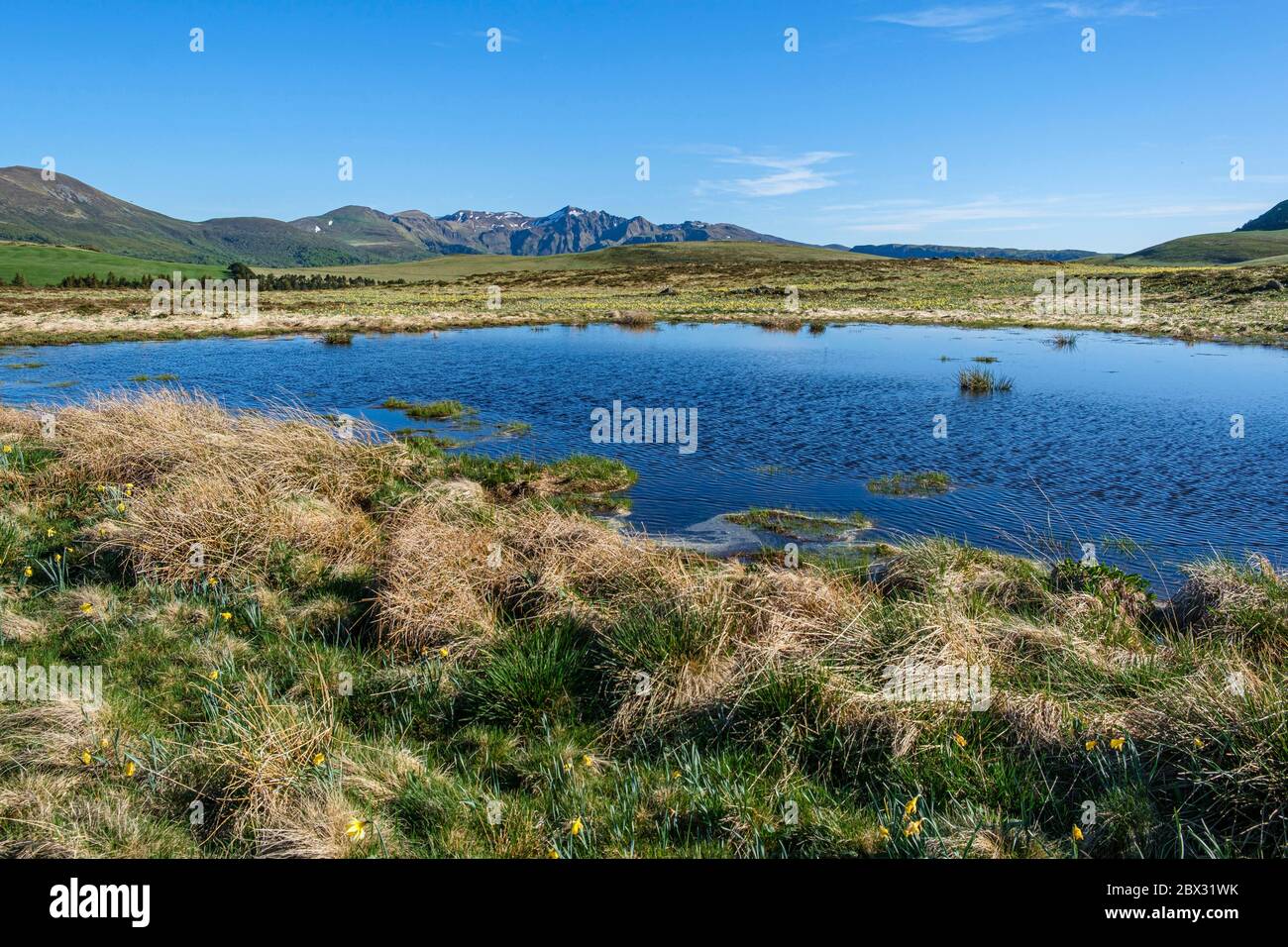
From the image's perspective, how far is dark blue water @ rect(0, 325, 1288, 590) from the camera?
13406 mm

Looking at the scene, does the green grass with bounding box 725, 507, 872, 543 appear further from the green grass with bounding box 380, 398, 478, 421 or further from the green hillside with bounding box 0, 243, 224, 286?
the green hillside with bounding box 0, 243, 224, 286

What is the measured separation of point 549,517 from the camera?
372 inches

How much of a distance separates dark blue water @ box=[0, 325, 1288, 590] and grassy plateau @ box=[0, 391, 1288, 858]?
4.48m

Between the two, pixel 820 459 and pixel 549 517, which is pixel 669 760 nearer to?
pixel 549 517

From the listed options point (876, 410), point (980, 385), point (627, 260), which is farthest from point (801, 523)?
point (627, 260)

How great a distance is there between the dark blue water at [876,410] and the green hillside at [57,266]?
55.1 meters

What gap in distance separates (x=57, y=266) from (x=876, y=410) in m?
102

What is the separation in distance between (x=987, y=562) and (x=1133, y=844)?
17.8 feet

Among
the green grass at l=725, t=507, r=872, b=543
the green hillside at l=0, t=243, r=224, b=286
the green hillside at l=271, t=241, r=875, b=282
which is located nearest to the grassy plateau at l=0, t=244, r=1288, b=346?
the green hillside at l=0, t=243, r=224, b=286

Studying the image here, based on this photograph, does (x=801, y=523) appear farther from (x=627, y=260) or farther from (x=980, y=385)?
(x=627, y=260)

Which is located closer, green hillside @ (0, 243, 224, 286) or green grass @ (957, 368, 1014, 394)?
green grass @ (957, 368, 1014, 394)

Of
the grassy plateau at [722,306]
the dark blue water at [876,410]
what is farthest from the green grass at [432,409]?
the grassy plateau at [722,306]

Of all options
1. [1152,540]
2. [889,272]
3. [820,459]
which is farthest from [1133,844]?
[889,272]

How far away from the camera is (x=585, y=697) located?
20.9 feet
